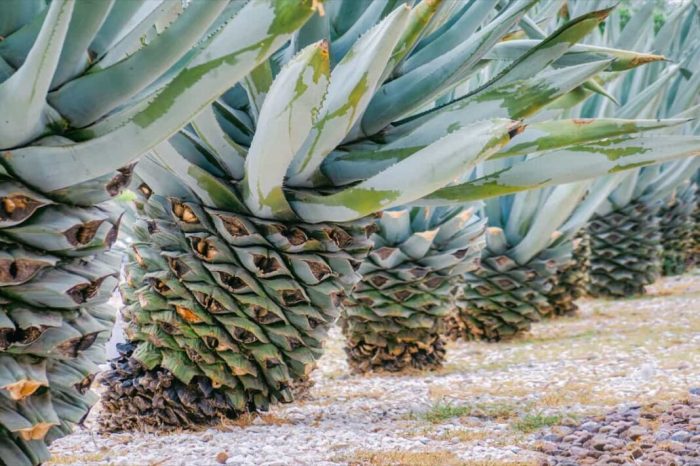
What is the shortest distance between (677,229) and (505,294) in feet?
9.68

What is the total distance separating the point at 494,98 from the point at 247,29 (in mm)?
893

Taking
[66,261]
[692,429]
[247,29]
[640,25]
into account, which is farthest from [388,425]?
[640,25]

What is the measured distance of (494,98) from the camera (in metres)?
1.82

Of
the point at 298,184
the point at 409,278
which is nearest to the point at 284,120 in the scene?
the point at 298,184

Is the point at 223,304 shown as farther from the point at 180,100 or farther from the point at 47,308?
the point at 180,100

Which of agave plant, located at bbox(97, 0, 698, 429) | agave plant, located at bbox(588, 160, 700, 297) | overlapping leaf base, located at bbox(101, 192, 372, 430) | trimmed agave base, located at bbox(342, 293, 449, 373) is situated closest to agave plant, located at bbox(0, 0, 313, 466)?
agave plant, located at bbox(97, 0, 698, 429)

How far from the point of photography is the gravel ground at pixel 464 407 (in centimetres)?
192

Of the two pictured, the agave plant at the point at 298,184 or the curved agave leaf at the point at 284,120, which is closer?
the curved agave leaf at the point at 284,120

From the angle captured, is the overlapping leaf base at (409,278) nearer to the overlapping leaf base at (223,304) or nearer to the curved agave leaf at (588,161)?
the overlapping leaf base at (223,304)

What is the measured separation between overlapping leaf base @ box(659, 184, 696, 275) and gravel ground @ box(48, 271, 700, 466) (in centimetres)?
201

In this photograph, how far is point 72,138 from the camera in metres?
1.19

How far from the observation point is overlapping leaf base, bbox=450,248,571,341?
402cm

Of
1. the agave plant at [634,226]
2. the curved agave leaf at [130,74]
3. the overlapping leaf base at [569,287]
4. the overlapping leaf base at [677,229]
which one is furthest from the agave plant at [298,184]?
the overlapping leaf base at [677,229]

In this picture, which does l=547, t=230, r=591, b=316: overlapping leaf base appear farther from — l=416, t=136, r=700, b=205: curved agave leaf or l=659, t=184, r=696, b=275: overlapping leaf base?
l=416, t=136, r=700, b=205: curved agave leaf
